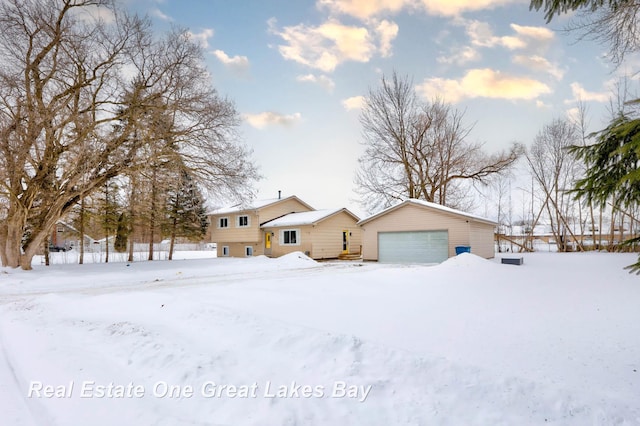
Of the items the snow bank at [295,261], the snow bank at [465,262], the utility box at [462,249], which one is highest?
the utility box at [462,249]

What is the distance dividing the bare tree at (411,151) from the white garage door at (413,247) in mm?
6649

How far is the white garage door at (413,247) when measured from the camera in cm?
1797

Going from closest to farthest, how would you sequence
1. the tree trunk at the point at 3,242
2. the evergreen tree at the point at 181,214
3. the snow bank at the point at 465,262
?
the snow bank at the point at 465,262 → the tree trunk at the point at 3,242 → the evergreen tree at the point at 181,214

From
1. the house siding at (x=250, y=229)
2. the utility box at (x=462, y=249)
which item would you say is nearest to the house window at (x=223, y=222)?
the house siding at (x=250, y=229)

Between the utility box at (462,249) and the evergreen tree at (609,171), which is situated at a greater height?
the evergreen tree at (609,171)

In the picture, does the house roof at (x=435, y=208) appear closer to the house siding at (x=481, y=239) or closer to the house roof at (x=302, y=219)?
the house siding at (x=481, y=239)

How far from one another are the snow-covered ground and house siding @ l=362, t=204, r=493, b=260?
1025 centimetres

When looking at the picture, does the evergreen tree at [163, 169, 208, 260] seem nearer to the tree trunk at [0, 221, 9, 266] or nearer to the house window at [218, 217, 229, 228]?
the house window at [218, 217, 229, 228]

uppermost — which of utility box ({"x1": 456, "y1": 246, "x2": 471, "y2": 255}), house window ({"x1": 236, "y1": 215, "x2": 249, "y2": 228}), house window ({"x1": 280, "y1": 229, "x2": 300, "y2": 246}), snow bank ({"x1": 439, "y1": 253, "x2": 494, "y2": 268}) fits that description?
house window ({"x1": 236, "y1": 215, "x2": 249, "y2": 228})

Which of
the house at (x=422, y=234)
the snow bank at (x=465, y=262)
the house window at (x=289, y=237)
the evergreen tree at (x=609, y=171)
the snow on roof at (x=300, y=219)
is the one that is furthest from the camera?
the house window at (x=289, y=237)

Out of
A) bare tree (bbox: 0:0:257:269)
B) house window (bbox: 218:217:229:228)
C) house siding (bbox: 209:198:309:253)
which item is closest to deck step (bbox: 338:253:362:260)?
house siding (bbox: 209:198:309:253)

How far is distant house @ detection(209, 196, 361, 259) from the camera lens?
23062mm

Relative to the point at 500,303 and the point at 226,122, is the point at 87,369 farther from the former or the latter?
the point at 226,122

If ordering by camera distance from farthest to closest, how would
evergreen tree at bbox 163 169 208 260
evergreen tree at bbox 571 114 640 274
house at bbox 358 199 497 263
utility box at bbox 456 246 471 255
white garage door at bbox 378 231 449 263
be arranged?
1. evergreen tree at bbox 163 169 208 260
2. white garage door at bbox 378 231 449 263
3. house at bbox 358 199 497 263
4. utility box at bbox 456 246 471 255
5. evergreen tree at bbox 571 114 640 274
